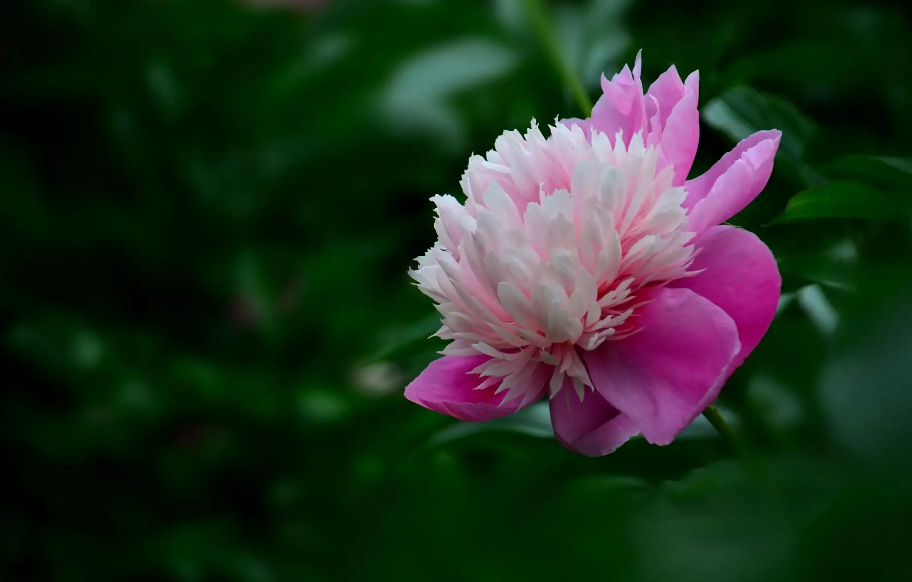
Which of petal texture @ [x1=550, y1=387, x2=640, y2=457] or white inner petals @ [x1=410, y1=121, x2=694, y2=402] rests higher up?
white inner petals @ [x1=410, y1=121, x2=694, y2=402]

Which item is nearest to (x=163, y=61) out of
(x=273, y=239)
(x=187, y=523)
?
(x=273, y=239)

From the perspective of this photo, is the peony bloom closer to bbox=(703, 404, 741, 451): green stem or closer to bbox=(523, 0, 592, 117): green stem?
bbox=(703, 404, 741, 451): green stem

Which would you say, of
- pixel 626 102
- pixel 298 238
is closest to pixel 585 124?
pixel 626 102

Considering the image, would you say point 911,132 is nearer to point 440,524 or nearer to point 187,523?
point 440,524

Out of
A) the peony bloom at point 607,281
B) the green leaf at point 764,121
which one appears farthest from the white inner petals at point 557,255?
the green leaf at point 764,121

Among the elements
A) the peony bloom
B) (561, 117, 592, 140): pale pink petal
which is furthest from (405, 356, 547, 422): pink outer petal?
(561, 117, 592, 140): pale pink petal

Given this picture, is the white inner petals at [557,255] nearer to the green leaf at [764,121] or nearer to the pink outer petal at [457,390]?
the pink outer petal at [457,390]

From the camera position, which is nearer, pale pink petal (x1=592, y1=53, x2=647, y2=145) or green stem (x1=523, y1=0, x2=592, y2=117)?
pale pink petal (x1=592, y1=53, x2=647, y2=145)

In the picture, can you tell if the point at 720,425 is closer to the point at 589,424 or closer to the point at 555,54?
the point at 589,424
